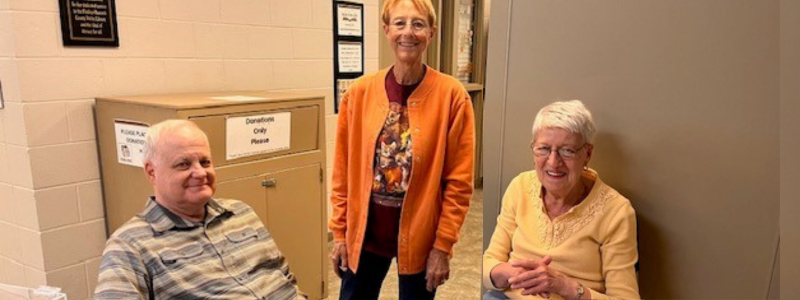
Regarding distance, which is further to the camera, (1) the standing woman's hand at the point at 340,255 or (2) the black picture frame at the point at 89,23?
(2) the black picture frame at the point at 89,23

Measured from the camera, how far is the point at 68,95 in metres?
2.14

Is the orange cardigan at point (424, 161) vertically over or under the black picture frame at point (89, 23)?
under

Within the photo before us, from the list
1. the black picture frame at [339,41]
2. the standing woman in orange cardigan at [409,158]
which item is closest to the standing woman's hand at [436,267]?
the standing woman in orange cardigan at [409,158]

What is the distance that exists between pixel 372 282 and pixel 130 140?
1.15 metres

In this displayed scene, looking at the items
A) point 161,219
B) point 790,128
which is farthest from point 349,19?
point 790,128

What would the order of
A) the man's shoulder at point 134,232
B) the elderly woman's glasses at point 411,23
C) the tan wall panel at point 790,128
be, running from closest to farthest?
the tan wall panel at point 790,128 → the man's shoulder at point 134,232 → the elderly woman's glasses at point 411,23

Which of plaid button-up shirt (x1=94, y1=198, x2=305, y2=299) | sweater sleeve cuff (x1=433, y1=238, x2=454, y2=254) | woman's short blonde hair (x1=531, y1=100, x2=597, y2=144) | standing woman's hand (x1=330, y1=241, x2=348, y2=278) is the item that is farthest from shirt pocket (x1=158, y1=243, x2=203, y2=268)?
woman's short blonde hair (x1=531, y1=100, x2=597, y2=144)

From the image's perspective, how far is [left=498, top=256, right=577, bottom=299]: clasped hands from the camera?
139 cm

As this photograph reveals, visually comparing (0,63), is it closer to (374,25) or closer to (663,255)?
(374,25)

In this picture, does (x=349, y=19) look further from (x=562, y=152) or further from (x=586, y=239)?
(x=586, y=239)

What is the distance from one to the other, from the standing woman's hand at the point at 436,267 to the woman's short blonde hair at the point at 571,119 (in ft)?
1.92

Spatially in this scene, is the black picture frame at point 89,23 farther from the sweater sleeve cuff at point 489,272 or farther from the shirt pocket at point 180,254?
the sweater sleeve cuff at point 489,272

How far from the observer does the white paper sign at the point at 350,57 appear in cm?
338

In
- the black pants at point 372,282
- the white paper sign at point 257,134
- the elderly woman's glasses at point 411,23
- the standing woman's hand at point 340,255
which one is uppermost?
the elderly woman's glasses at point 411,23
